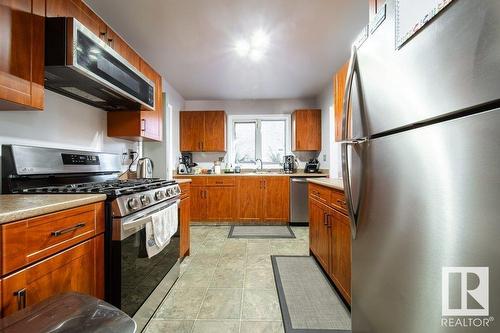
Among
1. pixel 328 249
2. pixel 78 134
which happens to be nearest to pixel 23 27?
pixel 78 134

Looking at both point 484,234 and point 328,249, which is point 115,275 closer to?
point 484,234

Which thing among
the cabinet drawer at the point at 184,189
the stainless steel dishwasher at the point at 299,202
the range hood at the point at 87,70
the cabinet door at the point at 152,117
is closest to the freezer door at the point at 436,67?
the range hood at the point at 87,70

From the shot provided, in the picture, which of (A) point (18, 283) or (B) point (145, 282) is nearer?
(A) point (18, 283)

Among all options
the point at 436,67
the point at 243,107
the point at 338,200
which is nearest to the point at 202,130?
the point at 243,107

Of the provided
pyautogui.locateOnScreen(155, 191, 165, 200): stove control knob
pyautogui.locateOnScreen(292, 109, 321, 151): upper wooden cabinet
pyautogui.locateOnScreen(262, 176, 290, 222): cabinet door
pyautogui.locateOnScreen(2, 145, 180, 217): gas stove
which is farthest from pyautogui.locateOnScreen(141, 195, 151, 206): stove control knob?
pyautogui.locateOnScreen(292, 109, 321, 151): upper wooden cabinet

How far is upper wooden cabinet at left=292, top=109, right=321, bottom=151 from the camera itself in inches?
167

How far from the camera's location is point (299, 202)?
3879 mm

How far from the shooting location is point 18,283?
2.46 feet

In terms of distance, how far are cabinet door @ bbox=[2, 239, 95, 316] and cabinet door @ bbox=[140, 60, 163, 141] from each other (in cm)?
159

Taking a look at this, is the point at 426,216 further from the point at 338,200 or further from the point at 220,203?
the point at 220,203

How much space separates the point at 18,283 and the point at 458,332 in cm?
133

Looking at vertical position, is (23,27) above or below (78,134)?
above

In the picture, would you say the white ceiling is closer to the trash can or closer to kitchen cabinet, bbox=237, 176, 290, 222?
kitchen cabinet, bbox=237, 176, 290, 222

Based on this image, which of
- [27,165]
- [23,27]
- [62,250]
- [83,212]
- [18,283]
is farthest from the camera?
[27,165]
